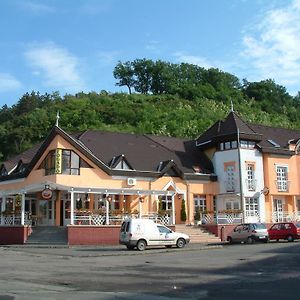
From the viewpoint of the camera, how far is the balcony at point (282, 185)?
45.8m

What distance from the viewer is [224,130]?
45.9 meters

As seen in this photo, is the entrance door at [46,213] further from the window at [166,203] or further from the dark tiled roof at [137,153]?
the window at [166,203]

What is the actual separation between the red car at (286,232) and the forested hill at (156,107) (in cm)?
4443

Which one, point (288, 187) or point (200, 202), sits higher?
point (288, 187)

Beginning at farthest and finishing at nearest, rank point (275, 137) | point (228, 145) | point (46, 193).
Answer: point (275, 137) < point (228, 145) < point (46, 193)

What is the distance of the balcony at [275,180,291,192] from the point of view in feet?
150

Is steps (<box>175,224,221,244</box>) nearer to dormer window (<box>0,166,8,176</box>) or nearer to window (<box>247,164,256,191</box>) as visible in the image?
window (<box>247,164,256,191</box>)

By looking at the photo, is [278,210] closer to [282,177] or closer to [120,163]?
[282,177]

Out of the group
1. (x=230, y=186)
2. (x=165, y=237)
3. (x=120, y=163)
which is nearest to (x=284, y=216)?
(x=230, y=186)

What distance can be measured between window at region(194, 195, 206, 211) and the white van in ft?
48.6

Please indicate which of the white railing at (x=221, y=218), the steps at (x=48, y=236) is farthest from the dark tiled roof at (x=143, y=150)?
the steps at (x=48, y=236)

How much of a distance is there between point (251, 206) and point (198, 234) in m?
7.36

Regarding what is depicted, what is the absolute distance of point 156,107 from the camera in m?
111

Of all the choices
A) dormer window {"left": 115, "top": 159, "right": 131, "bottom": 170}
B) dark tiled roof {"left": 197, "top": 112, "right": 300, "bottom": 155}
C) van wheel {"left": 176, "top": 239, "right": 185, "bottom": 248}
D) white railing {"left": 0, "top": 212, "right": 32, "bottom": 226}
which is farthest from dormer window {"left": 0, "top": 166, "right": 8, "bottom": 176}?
van wheel {"left": 176, "top": 239, "right": 185, "bottom": 248}
